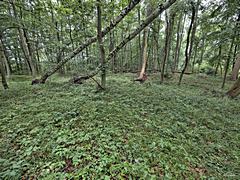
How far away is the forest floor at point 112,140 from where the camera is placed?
7.01ft

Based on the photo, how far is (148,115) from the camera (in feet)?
13.4

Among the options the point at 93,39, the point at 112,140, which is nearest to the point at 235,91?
the point at 112,140

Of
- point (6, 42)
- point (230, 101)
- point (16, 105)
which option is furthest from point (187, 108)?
point (6, 42)

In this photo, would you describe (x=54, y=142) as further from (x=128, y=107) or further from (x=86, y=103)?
(x=128, y=107)

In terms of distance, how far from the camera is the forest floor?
214 centimetres

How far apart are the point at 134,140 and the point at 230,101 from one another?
6.37m

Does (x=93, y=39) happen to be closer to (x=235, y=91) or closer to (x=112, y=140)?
(x=112, y=140)

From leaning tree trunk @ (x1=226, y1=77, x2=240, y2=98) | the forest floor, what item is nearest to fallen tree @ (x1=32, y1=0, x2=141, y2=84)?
the forest floor

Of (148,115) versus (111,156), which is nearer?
(111,156)

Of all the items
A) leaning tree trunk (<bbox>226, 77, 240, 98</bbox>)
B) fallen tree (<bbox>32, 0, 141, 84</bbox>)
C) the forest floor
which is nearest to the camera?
the forest floor

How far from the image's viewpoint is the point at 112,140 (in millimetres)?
2740

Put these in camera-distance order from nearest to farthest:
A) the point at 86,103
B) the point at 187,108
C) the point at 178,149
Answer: the point at 178,149
the point at 86,103
the point at 187,108

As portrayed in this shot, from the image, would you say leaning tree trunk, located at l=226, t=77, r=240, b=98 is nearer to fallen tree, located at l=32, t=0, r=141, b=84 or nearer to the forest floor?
the forest floor

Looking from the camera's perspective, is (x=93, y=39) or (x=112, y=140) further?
(x=93, y=39)
